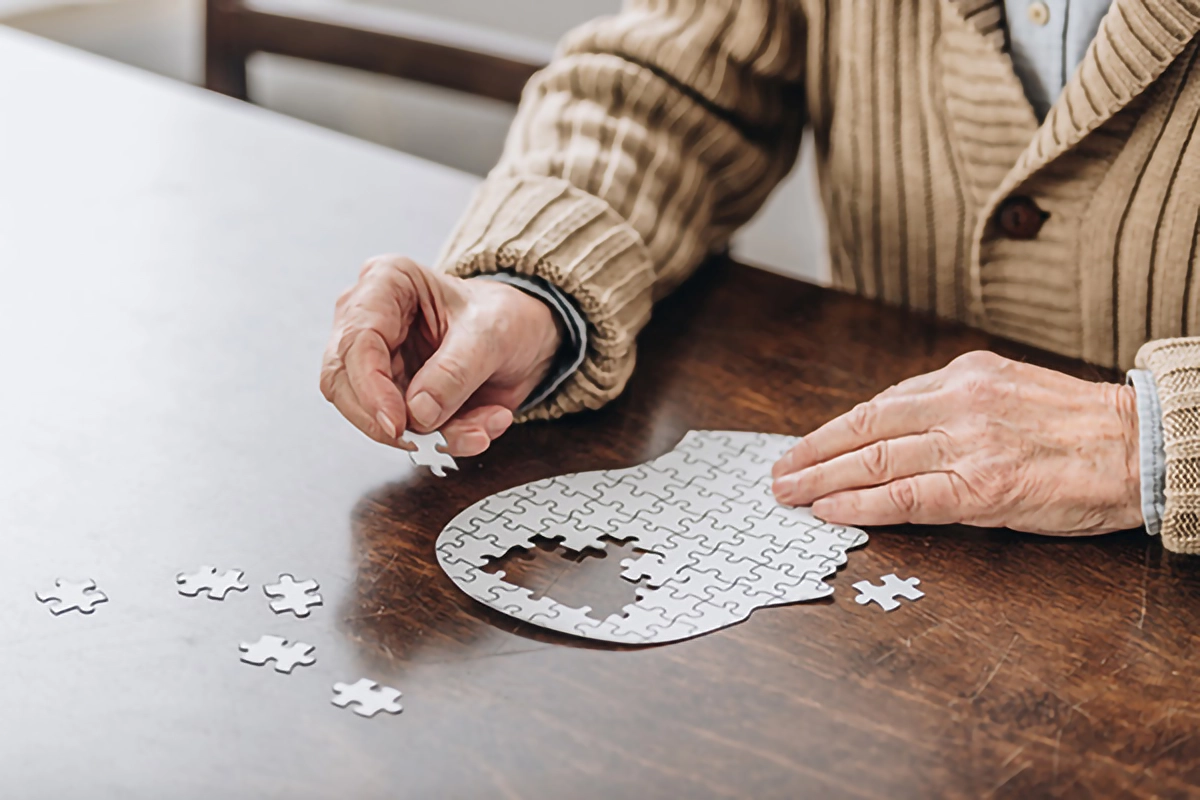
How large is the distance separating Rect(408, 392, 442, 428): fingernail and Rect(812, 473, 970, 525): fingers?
0.35 metres

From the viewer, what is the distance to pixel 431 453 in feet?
3.87

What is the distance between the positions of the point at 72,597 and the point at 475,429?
1.18ft

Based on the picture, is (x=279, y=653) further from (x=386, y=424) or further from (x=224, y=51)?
(x=224, y=51)

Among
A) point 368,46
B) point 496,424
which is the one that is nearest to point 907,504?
point 496,424

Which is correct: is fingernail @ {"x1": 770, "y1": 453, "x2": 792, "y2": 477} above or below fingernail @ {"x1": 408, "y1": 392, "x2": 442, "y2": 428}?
below

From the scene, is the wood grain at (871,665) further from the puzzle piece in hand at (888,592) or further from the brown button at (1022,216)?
the brown button at (1022,216)

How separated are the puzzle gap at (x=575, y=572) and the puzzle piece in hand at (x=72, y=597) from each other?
291mm

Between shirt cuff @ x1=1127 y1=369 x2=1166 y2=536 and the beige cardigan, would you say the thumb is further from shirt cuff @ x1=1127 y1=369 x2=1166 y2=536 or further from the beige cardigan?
shirt cuff @ x1=1127 y1=369 x2=1166 y2=536

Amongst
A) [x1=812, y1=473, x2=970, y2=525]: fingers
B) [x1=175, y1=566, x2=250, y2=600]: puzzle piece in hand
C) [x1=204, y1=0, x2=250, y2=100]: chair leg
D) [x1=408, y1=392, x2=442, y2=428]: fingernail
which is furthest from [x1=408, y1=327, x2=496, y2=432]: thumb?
[x1=204, y1=0, x2=250, y2=100]: chair leg

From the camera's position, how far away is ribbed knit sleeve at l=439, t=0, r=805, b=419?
4.22ft

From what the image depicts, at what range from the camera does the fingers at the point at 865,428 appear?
1.14 m

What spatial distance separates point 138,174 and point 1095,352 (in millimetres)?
1254

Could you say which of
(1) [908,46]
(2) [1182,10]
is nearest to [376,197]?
→ (1) [908,46]

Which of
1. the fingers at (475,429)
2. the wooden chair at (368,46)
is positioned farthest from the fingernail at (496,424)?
the wooden chair at (368,46)
